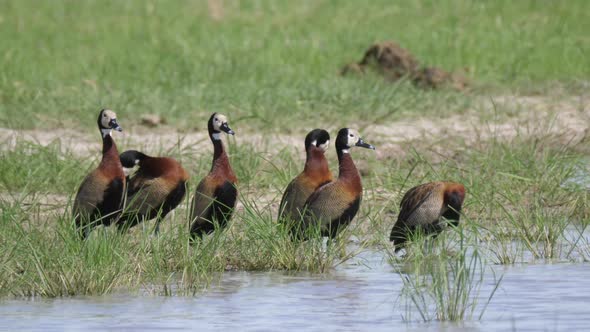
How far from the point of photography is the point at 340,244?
8.17m

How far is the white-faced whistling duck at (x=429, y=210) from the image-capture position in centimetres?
800

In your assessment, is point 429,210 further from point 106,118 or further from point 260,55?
point 260,55

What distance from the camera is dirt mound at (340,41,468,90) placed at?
1371 cm

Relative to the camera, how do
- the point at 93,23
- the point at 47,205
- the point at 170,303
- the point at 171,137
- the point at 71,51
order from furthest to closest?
the point at 93,23, the point at 71,51, the point at 171,137, the point at 47,205, the point at 170,303

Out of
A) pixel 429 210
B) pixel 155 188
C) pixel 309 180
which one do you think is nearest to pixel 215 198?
pixel 155 188

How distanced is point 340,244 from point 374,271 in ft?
0.87

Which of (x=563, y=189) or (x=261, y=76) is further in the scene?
(x=261, y=76)

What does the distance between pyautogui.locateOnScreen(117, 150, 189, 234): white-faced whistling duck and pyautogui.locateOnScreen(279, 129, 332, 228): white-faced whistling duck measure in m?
0.74

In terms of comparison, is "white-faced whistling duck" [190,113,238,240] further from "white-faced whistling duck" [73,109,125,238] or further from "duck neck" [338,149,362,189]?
"duck neck" [338,149,362,189]

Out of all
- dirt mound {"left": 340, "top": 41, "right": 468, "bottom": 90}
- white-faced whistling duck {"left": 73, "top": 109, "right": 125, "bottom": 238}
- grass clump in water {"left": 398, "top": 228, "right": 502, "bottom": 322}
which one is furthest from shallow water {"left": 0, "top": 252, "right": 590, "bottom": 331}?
dirt mound {"left": 340, "top": 41, "right": 468, "bottom": 90}

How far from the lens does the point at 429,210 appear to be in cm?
800

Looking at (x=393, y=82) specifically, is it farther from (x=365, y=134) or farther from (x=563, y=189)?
(x=563, y=189)

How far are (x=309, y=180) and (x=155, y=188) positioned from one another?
3.33ft

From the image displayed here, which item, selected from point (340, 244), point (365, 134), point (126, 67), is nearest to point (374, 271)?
point (340, 244)
